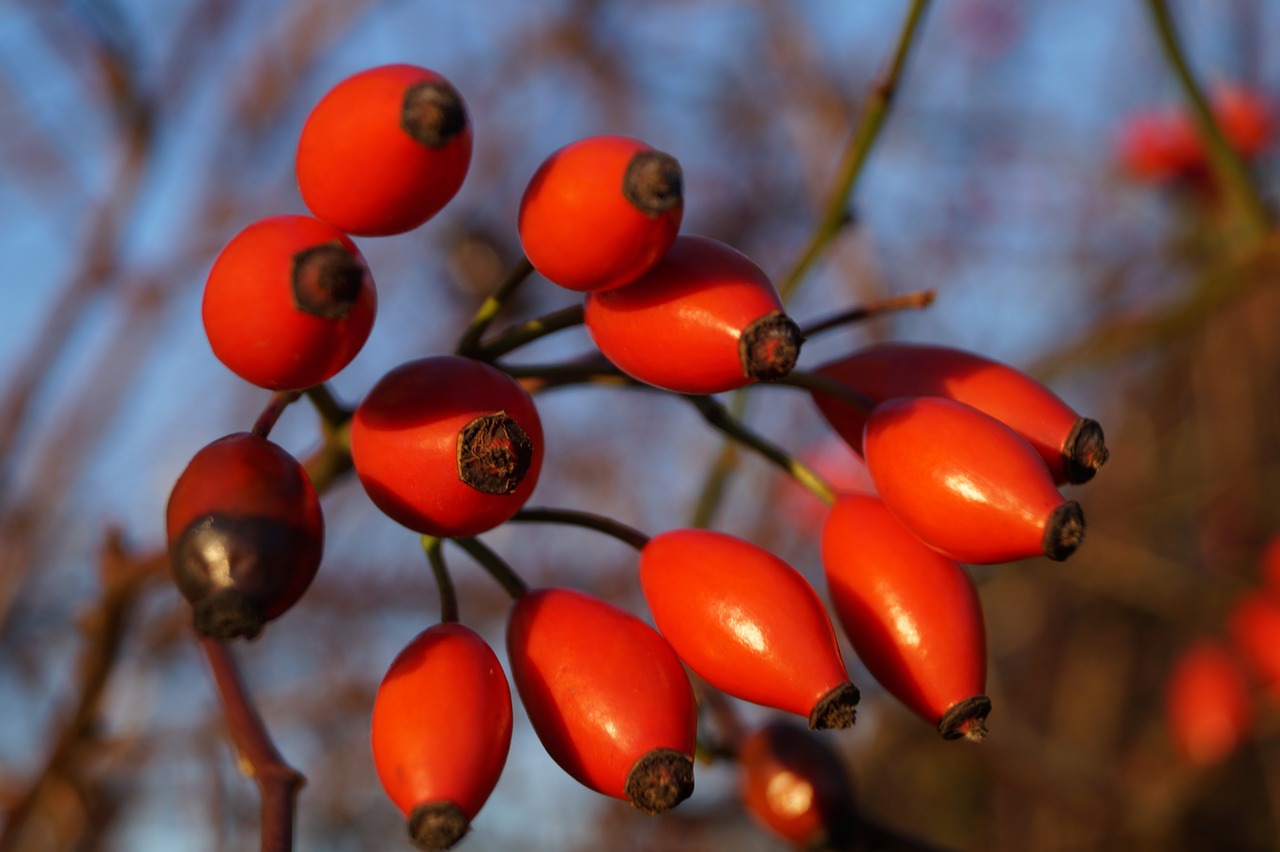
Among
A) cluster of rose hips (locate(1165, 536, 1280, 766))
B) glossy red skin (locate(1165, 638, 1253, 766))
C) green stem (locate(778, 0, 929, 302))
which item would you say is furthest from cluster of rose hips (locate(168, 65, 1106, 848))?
glossy red skin (locate(1165, 638, 1253, 766))

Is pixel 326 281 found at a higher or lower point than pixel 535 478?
higher

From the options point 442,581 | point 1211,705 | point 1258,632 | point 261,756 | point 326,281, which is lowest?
point 1211,705

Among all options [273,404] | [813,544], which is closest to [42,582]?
[813,544]

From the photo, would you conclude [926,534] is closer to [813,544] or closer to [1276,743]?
[813,544]

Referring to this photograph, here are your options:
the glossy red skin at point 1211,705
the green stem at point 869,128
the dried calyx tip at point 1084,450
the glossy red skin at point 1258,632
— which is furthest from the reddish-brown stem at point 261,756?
the glossy red skin at point 1211,705

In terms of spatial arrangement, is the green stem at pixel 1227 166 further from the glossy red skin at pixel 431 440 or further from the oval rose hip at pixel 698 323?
the glossy red skin at pixel 431 440

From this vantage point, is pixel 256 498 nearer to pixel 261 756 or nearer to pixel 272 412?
pixel 272 412

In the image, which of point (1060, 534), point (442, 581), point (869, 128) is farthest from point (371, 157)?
point (869, 128)
